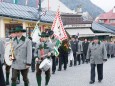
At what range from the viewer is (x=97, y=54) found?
13977 mm

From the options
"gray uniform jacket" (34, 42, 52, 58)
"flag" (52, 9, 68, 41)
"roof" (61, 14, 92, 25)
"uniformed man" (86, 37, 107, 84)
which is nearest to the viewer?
"gray uniform jacket" (34, 42, 52, 58)

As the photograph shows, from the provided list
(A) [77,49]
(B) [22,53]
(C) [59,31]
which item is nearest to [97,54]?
(B) [22,53]

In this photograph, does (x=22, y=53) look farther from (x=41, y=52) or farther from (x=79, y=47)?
(x=79, y=47)

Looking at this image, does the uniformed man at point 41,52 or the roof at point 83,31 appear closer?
the uniformed man at point 41,52

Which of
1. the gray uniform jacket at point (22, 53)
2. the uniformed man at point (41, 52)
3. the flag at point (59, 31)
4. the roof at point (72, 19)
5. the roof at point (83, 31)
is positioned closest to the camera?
the gray uniform jacket at point (22, 53)

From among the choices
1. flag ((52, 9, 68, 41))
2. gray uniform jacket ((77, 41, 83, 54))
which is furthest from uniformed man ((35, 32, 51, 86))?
gray uniform jacket ((77, 41, 83, 54))

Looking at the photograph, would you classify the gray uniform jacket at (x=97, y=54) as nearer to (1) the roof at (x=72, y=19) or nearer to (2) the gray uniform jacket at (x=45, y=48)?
(2) the gray uniform jacket at (x=45, y=48)

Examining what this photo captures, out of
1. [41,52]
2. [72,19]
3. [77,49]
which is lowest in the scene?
[77,49]

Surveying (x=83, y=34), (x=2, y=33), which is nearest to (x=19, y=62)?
(x=2, y=33)

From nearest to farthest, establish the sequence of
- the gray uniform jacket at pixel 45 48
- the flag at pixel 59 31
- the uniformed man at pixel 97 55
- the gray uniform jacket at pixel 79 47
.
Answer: the gray uniform jacket at pixel 45 48 < the uniformed man at pixel 97 55 < the flag at pixel 59 31 < the gray uniform jacket at pixel 79 47

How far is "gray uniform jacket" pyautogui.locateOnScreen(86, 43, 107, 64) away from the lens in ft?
45.6

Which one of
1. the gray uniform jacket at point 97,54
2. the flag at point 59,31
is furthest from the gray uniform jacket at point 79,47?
the gray uniform jacket at point 97,54

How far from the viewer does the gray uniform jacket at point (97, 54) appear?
13891mm

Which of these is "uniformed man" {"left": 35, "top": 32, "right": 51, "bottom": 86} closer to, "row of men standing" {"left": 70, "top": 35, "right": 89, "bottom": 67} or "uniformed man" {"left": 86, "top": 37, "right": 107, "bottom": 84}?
"uniformed man" {"left": 86, "top": 37, "right": 107, "bottom": 84}
